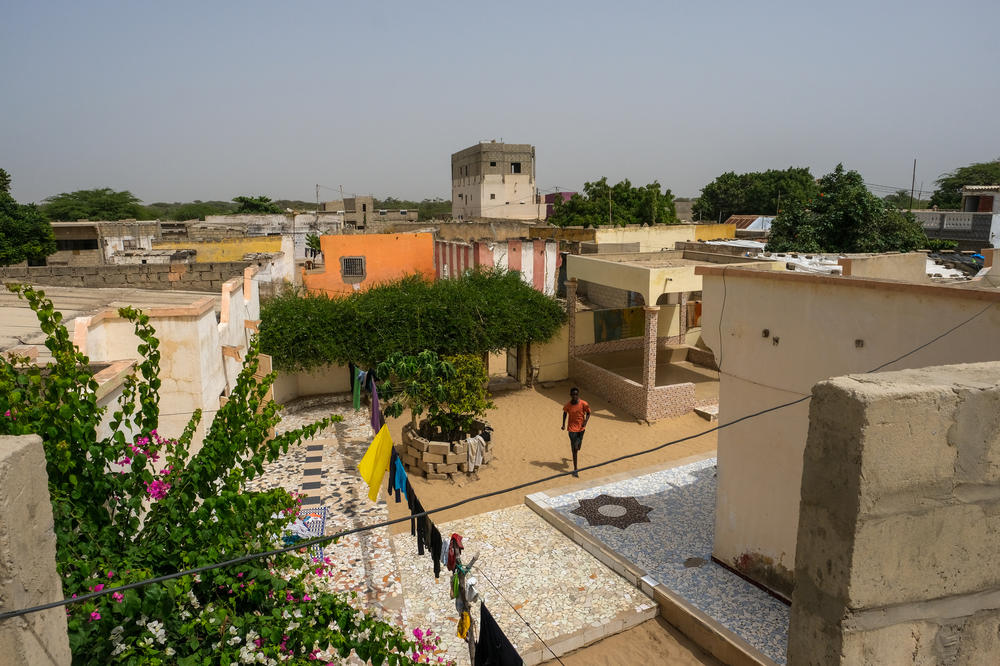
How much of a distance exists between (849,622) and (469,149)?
5551 cm

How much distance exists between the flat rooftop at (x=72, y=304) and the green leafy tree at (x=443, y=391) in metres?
3.64

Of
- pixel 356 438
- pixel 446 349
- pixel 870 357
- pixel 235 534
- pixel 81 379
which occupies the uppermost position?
pixel 81 379

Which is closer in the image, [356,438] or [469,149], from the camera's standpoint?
[356,438]

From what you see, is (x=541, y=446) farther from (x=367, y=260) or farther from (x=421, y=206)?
(x=421, y=206)

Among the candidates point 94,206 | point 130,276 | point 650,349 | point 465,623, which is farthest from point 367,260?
point 94,206

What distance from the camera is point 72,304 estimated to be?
10984 mm

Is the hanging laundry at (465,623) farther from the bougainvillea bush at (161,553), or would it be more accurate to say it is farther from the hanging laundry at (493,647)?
the bougainvillea bush at (161,553)

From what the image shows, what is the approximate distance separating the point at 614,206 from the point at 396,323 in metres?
23.4

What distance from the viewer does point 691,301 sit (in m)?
21.3

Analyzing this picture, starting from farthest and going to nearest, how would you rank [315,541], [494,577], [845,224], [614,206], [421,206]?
[421,206] → [614,206] → [845,224] → [494,577] → [315,541]

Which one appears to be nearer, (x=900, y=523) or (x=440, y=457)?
(x=900, y=523)

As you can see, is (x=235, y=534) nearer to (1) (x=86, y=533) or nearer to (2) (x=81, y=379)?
(1) (x=86, y=533)

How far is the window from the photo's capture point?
22797 mm

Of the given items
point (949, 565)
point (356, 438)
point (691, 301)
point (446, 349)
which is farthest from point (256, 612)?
point (691, 301)
